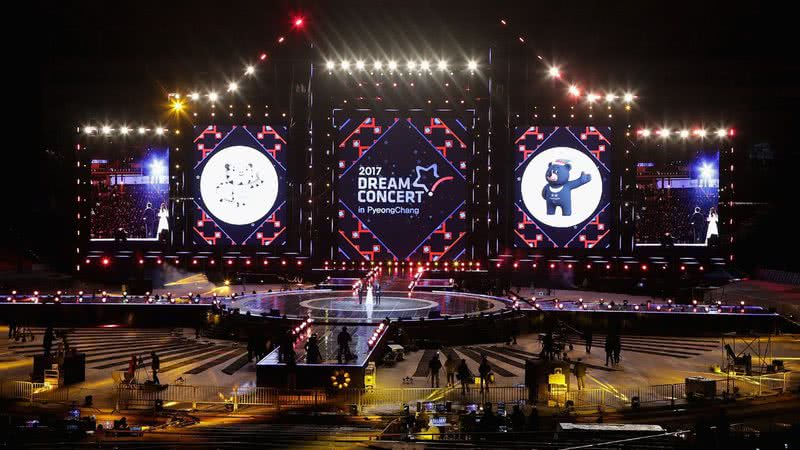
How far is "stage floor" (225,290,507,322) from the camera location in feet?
105

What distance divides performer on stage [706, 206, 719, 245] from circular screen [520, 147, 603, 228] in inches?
255

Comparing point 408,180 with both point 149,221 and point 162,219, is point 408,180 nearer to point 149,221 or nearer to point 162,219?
point 162,219

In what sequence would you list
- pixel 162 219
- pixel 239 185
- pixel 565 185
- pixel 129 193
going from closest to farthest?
pixel 565 185 < pixel 239 185 < pixel 162 219 < pixel 129 193

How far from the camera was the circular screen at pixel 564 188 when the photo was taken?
46.5 meters

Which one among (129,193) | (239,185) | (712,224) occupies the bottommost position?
(712,224)

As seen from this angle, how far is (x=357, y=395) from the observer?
70.6 feet

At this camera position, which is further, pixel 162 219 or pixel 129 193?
pixel 129 193

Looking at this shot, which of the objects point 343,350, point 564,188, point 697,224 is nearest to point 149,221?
point 564,188

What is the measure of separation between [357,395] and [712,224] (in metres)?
31.8

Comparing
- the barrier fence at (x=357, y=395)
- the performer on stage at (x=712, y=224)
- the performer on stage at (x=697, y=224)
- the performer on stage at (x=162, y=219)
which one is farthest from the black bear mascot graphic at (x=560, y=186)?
the barrier fence at (x=357, y=395)

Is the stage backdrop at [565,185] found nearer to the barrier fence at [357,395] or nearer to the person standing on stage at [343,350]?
the barrier fence at [357,395]

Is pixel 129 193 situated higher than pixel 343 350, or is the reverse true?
pixel 129 193

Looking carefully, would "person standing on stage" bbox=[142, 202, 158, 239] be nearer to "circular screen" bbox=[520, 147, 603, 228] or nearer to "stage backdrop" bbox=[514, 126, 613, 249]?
"stage backdrop" bbox=[514, 126, 613, 249]

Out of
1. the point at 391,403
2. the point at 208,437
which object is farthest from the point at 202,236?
the point at 208,437
